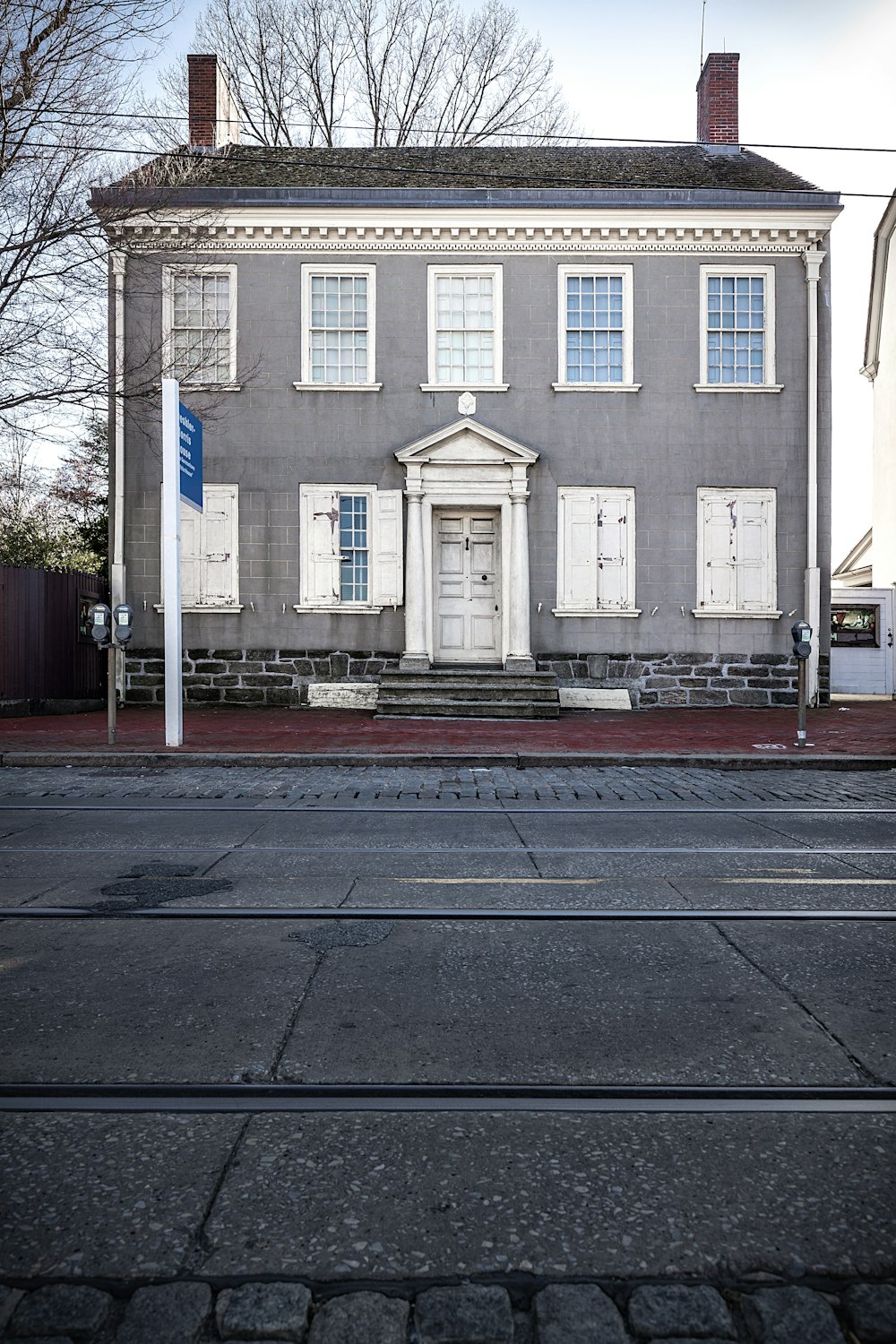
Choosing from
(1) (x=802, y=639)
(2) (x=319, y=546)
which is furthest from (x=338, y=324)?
(1) (x=802, y=639)

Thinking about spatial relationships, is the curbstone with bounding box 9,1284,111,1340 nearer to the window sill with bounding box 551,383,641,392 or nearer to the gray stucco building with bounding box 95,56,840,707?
the gray stucco building with bounding box 95,56,840,707

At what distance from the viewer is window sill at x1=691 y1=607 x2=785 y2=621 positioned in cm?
1691

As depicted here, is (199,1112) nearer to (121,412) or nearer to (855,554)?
(121,412)

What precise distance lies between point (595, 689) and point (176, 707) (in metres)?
8.09

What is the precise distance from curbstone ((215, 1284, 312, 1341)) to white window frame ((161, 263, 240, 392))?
16.4 meters

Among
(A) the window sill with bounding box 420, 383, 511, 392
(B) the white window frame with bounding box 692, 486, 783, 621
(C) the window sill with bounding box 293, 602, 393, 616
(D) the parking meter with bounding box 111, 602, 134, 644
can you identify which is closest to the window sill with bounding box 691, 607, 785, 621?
(B) the white window frame with bounding box 692, 486, 783, 621

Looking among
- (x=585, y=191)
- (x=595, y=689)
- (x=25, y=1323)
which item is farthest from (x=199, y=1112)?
(x=585, y=191)

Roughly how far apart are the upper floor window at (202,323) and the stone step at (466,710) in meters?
6.73

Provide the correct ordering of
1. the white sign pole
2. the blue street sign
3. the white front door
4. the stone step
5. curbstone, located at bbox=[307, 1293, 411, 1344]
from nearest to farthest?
curbstone, located at bbox=[307, 1293, 411, 1344] < the white sign pole < the blue street sign < the stone step < the white front door

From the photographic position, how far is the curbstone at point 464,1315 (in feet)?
5.69

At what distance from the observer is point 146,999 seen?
342 cm

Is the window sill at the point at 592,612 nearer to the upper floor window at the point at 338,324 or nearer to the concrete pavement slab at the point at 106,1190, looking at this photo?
the upper floor window at the point at 338,324

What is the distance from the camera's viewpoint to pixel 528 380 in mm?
16859

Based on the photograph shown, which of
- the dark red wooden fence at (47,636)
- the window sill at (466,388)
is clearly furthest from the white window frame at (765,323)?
the dark red wooden fence at (47,636)
